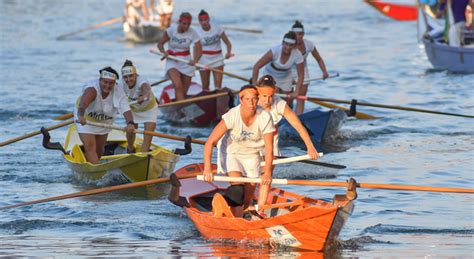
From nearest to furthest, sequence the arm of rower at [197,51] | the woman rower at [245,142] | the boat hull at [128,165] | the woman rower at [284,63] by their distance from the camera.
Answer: the woman rower at [245,142] → the boat hull at [128,165] → the woman rower at [284,63] → the arm of rower at [197,51]

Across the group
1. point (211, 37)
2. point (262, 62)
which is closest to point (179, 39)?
point (211, 37)

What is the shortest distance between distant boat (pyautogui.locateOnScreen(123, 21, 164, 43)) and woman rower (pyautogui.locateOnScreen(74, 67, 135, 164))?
25.9 m

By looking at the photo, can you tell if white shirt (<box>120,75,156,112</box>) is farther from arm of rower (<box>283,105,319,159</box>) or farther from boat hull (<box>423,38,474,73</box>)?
boat hull (<box>423,38,474,73</box>)

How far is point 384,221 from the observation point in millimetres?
14992

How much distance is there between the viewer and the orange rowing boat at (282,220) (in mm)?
12375

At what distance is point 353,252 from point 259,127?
1.70 metres

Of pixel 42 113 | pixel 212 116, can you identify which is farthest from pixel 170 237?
→ pixel 42 113

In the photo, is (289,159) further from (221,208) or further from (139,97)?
(139,97)

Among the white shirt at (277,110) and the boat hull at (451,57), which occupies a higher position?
the white shirt at (277,110)

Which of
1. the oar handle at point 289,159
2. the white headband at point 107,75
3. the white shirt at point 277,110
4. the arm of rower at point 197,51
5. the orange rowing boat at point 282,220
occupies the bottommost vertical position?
the orange rowing boat at point 282,220

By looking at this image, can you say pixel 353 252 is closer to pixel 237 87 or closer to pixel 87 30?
pixel 237 87

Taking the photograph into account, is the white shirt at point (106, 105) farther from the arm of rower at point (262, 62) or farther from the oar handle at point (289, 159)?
the arm of rower at point (262, 62)

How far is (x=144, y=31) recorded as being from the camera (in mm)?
42812

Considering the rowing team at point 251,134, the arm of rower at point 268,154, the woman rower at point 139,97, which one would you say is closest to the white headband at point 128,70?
the woman rower at point 139,97
